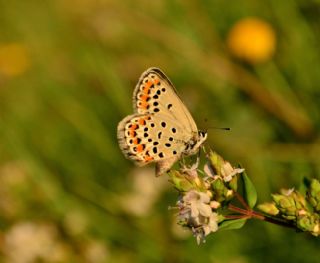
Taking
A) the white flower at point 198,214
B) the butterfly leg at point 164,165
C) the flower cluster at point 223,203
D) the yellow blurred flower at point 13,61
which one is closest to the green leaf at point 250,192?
the flower cluster at point 223,203

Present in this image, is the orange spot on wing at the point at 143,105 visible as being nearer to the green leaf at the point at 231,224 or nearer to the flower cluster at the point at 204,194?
the flower cluster at the point at 204,194

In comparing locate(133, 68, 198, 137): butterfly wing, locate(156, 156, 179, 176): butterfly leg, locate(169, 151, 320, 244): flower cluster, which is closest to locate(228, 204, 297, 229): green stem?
locate(169, 151, 320, 244): flower cluster

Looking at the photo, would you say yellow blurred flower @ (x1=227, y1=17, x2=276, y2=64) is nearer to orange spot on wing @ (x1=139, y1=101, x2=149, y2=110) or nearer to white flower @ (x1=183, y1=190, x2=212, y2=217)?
orange spot on wing @ (x1=139, y1=101, x2=149, y2=110)

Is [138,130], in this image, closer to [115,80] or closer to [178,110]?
[178,110]

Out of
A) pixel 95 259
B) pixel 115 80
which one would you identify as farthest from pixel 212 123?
pixel 95 259

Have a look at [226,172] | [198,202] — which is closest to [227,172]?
[226,172]
